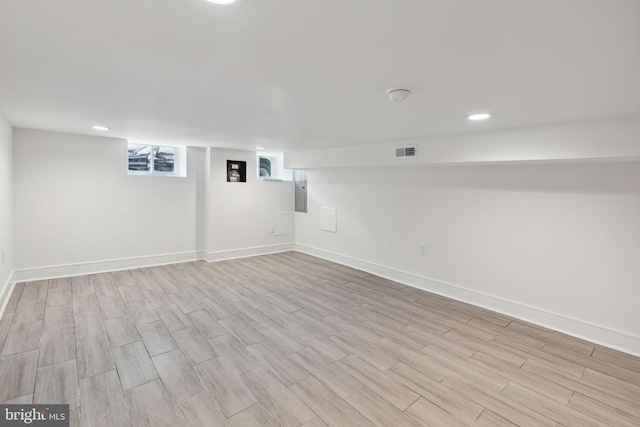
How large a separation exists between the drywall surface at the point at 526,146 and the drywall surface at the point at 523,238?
0.42m

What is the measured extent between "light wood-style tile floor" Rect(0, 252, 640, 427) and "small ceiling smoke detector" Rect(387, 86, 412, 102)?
2.02m

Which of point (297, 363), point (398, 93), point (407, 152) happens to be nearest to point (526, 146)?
point (407, 152)

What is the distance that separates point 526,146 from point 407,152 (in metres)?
1.29

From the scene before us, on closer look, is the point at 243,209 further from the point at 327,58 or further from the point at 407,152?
the point at 327,58

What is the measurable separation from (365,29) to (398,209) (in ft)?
11.3

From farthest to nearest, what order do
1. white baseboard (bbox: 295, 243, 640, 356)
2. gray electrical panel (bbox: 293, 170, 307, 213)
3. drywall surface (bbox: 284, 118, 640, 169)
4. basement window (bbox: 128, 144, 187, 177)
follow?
gray electrical panel (bbox: 293, 170, 307, 213) → basement window (bbox: 128, 144, 187, 177) → white baseboard (bbox: 295, 243, 640, 356) → drywall surface (bbox: 284, 118, 640, 169)

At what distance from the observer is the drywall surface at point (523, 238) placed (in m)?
2.67

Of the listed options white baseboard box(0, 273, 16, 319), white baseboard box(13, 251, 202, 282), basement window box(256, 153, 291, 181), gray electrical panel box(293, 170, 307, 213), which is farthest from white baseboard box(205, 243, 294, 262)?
white baseboard box(0, 273, 16, 319)

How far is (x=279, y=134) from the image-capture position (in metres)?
3.71

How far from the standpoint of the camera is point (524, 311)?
3211 mm

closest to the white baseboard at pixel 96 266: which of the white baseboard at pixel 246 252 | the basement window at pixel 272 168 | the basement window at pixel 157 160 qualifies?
the white baseboard at pixel 246 252

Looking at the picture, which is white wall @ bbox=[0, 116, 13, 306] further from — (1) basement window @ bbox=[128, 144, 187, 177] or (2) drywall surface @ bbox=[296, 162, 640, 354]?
(2) drywall surface @ bbox=[296, 162, 640, 354]

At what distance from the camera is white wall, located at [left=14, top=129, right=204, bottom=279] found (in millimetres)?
4000

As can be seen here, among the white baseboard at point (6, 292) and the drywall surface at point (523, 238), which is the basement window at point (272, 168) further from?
the white baseboard at point (6, 292)
